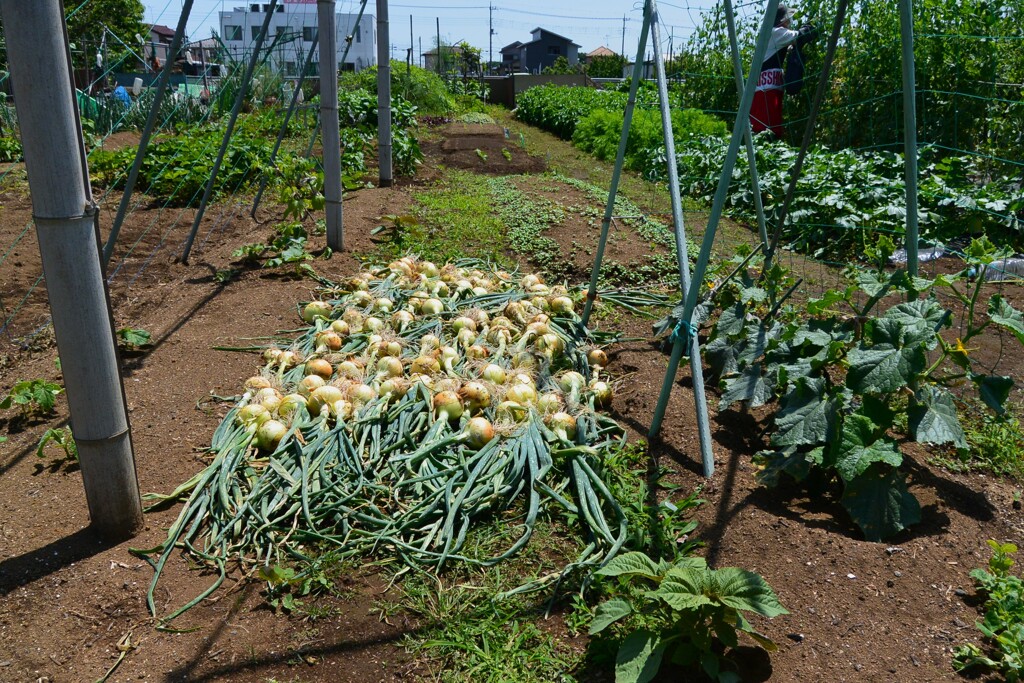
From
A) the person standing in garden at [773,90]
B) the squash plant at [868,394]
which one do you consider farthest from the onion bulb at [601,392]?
the person standing in garden at [773,90]

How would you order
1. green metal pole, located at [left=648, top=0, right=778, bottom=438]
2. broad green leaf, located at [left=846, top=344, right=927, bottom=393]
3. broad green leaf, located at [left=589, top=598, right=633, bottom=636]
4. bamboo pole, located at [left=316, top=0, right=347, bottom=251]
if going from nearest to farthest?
1. broad green leaf, located at [left=589, top=598, right=633, bottom=636]
2. broad green leaf, located at [left=846, top=344, right=927, bottom=393]
3. green metal pole, located at [left=648, top=0, right=778, bottom=438]
4. bamboo pole, located at [left=316, top=0, right=347, bottom=251]

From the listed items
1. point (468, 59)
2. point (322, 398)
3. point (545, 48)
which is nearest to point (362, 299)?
point (322, 398)

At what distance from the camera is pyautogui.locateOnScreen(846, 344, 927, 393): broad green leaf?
93.2 inches

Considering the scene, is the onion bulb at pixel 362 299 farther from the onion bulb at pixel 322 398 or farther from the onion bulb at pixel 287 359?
the onion bulb at pixel 322 398

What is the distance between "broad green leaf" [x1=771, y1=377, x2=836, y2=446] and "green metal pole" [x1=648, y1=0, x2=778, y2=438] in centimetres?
44

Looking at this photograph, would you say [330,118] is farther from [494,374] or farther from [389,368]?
[494,374]

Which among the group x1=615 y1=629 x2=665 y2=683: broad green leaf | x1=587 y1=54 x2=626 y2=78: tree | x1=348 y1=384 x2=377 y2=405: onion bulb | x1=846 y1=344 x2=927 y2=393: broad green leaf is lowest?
x1=615 y1=629 x2=665 y2=683: broad green leaf

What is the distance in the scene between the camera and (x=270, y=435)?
2.90 meters

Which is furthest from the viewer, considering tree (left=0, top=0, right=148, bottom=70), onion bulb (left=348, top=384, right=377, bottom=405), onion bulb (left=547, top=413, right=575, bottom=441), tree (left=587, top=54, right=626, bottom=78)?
tree (left=587, top=54, right=626, bottom=78)

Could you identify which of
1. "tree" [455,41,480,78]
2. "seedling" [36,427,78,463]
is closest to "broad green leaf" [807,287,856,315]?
"seedling" [36,427,78,463]

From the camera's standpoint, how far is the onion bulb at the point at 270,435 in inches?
114

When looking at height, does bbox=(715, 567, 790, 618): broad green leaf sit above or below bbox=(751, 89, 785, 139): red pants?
below

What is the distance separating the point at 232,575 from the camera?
2.38 metres

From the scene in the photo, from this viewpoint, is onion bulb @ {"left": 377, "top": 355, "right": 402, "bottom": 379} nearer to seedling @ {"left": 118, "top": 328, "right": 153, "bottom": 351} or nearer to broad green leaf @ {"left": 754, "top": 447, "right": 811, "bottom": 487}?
seedling @ {"left": 118, "top": 328, "right": 153, "bottom": 351}
